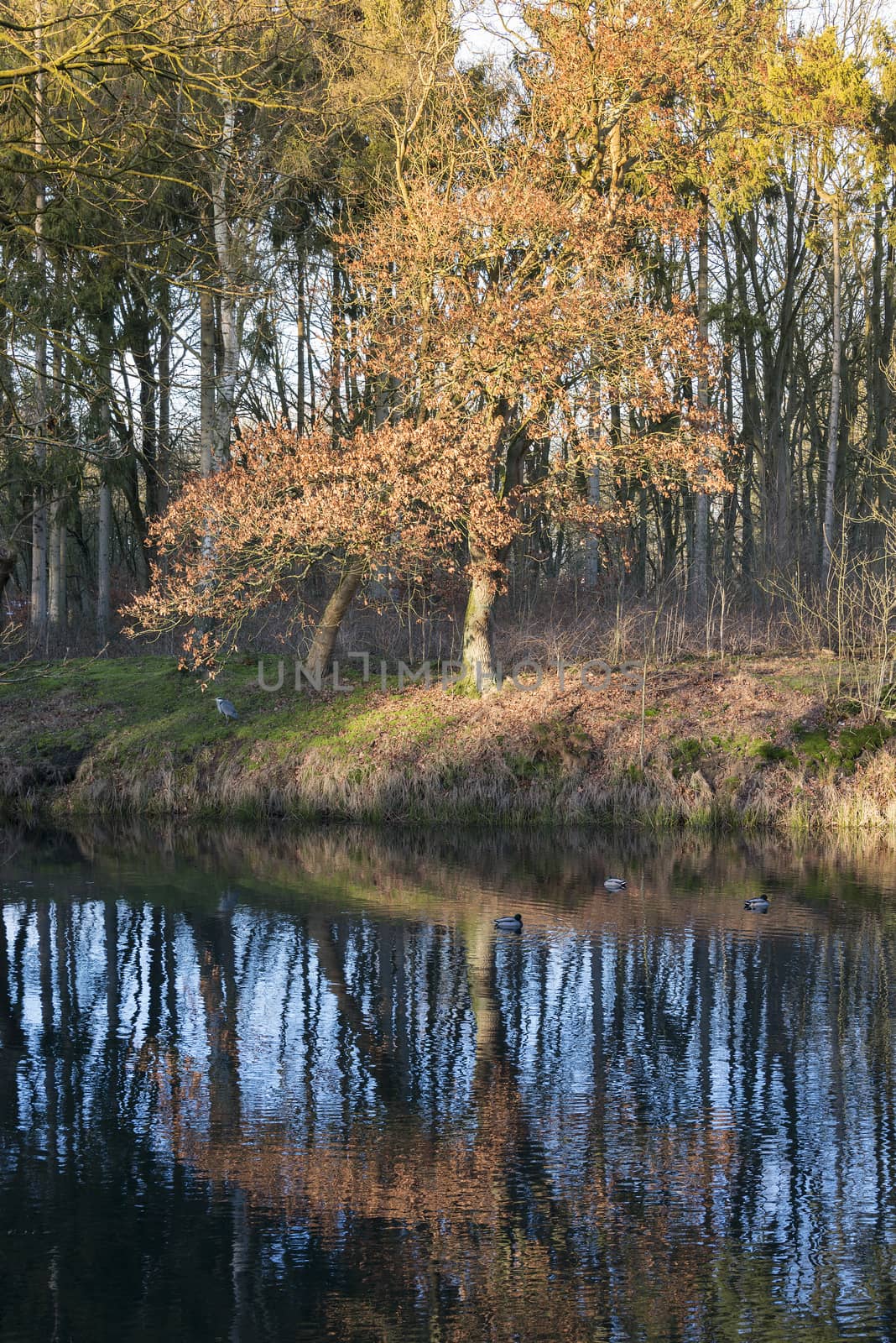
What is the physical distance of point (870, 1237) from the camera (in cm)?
553

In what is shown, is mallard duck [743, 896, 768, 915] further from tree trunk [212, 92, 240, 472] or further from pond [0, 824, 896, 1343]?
tree trunk [212, 92, 240, 472]

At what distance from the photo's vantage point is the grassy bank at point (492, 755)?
56.1 feet

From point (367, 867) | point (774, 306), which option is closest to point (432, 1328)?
point (367, 867)

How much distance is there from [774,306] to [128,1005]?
23.9m

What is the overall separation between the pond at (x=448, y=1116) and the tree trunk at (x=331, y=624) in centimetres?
776

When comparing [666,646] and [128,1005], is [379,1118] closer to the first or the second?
[128,1005]

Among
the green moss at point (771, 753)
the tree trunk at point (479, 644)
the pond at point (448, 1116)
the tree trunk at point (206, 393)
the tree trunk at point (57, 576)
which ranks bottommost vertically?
the pond at point (448, 1116)

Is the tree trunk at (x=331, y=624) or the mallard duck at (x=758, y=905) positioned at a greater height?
the tree trunk at (x=331, y=624)

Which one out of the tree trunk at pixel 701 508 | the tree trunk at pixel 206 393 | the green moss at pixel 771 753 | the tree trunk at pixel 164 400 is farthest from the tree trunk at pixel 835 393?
the tree trunk at pixel 164 400

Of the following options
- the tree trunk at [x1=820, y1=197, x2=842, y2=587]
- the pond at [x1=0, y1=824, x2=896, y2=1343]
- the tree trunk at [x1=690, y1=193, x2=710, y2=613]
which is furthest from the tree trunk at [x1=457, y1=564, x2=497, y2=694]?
the pond at [x1=0, y1=824, x2=896, y2=1343]

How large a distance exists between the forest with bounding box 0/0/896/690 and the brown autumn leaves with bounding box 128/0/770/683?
5 cm

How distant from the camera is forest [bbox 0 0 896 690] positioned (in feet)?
56.0

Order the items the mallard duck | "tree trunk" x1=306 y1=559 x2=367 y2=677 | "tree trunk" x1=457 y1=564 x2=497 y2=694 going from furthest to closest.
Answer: "tree trunk" x1=306 y1=559 x2=367 y2=677, "tree trunk" x1=457 y1=564 x2=497 y2=694, the mallard duck

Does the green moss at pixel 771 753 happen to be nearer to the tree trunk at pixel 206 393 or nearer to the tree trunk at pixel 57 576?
the tree trunk at pixel 206 393
